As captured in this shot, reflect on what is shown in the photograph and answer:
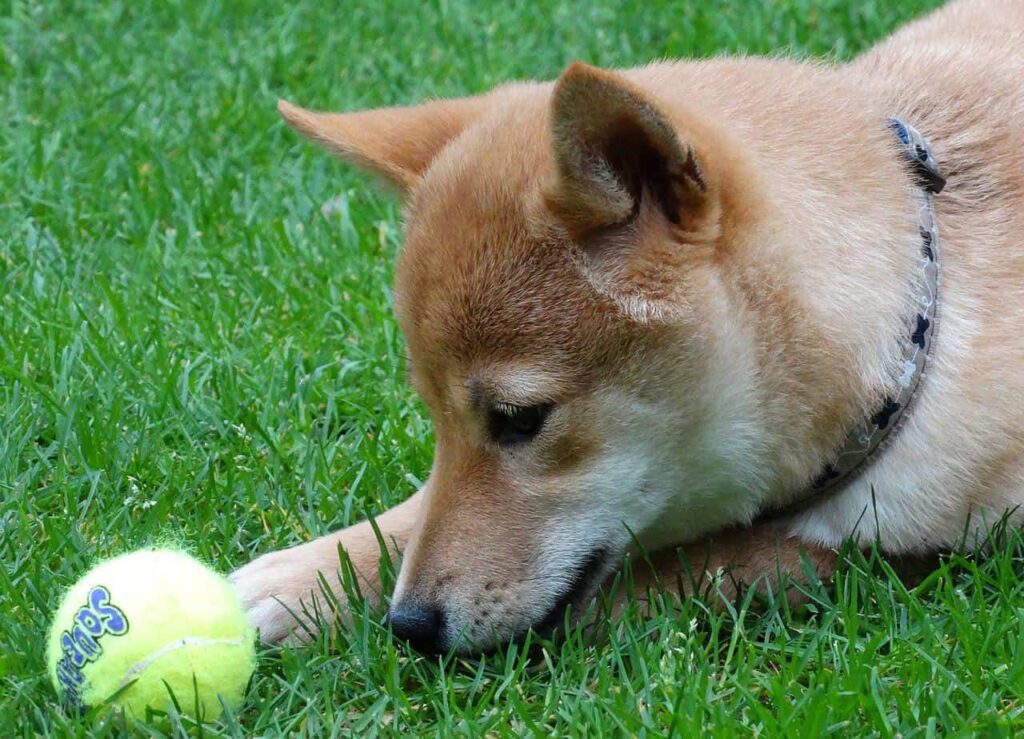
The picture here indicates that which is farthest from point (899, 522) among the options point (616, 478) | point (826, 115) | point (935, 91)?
point (935, 91)

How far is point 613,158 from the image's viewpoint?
2762 mm

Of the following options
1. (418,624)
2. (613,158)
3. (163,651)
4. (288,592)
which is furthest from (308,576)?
(613,158)

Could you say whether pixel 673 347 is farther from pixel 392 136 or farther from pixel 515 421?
pixel 392 136

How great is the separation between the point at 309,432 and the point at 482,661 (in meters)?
1.26

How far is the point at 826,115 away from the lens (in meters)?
3.16

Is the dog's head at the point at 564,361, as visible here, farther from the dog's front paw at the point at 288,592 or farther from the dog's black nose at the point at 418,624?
the dog's front paw at the point at 288,592

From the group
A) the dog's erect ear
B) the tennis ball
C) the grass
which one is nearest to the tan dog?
the dog's erect ear

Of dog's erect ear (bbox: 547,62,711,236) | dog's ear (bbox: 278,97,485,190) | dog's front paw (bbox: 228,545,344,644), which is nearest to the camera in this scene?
dog's erect ear (bbox: 547,62,711,236)

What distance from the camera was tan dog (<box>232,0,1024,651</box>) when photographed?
2.83 meters

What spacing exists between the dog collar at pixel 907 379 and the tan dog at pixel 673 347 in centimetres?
2

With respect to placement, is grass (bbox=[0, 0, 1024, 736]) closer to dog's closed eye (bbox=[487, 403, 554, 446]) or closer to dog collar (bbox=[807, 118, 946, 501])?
dog collar (bbox=[807, 118, 946, 501])

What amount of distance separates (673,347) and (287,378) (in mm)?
1615

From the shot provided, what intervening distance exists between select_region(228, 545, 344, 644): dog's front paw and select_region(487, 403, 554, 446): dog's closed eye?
50 cm

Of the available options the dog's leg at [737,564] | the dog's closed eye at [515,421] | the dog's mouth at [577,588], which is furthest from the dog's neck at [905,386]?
the dog's closed eye at [515,421]
